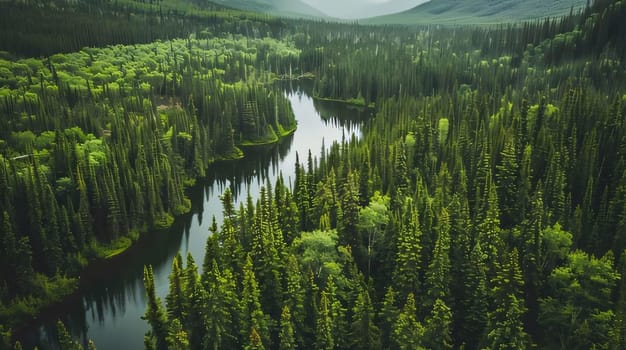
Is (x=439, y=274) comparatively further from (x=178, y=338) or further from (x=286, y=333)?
(x=178, y=338)

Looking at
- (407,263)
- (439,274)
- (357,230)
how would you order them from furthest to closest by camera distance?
(357,230), (407,263), (439,274)

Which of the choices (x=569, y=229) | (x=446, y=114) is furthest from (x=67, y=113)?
(x=569, y=229)

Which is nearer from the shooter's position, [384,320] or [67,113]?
[384,320]

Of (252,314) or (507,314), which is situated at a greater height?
(507,314)

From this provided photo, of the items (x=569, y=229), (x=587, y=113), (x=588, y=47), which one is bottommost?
(x=569, y=229)

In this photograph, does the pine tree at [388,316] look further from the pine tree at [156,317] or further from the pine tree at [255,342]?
the pine tree at [156,317]

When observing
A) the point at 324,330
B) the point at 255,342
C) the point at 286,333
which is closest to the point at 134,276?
the point at 255,342

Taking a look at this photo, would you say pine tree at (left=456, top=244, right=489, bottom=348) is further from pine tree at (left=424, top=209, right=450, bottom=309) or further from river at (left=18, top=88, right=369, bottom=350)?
river at (left=18, top=88, right=369, bottom=350)

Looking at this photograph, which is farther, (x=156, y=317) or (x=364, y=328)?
(x=156, y=317)

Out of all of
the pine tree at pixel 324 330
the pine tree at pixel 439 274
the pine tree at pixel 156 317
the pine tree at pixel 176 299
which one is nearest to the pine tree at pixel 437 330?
the pine tree at pixel 439 274

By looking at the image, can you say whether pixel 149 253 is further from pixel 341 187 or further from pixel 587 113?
pixel 587 113

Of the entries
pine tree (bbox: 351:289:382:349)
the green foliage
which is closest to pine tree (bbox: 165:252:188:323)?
pine tree (bbox: 351:289:382:349)
